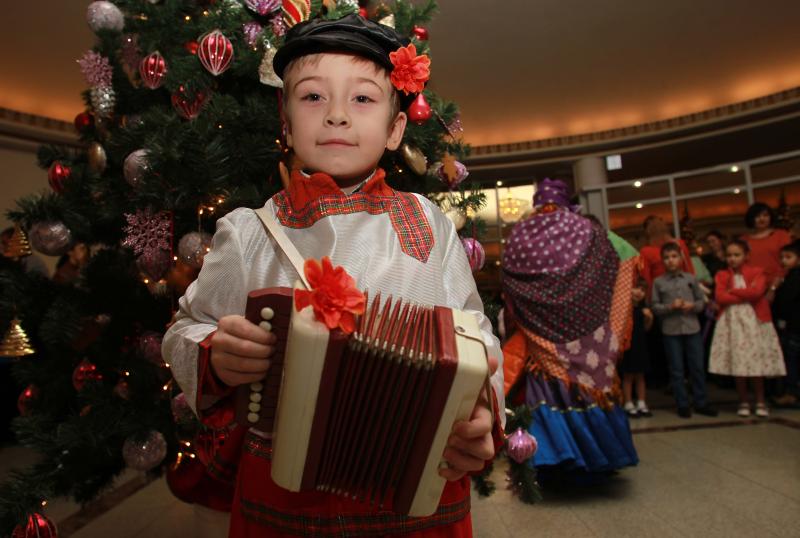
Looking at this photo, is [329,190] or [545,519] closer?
[329,190]

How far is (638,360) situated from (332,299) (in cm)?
449

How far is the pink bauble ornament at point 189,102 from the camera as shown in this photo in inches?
75.1

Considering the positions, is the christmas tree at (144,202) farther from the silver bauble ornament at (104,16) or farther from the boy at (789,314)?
the boy at (789,314)

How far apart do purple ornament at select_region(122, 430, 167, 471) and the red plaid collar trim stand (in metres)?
1.15

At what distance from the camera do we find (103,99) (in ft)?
7.00

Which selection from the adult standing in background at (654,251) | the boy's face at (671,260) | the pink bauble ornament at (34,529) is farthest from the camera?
the adult standing in background at (654,251)

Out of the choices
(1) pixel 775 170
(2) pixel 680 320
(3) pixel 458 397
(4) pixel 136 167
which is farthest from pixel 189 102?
(1) pixel 775 170

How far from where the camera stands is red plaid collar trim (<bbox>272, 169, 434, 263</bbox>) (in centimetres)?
118

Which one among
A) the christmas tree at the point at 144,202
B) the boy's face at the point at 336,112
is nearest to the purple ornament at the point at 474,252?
the christmas tree at the point at 144,202

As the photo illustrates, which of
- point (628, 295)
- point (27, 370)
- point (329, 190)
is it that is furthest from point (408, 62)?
point (628, 295)

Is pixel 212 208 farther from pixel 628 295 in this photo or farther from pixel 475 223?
pixel 628 295

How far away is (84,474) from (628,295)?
272 centimetres

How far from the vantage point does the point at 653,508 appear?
2.60 m

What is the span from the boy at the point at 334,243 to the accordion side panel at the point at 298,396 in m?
0.20
